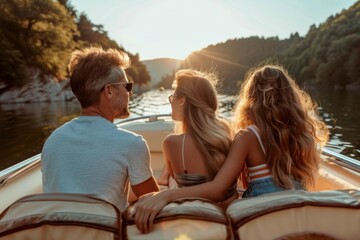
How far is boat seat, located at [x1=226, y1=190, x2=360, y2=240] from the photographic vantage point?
42.3 inches

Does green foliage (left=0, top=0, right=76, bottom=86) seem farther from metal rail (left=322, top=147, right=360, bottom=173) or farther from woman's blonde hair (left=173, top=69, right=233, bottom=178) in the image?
woman's blonde hair (left=173, top=69, right=233, bottom=178)

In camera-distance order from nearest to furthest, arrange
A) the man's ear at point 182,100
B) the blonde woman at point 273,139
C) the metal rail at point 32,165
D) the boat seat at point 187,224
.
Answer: the boat seat at point 187,224 < the blonde woman at point 273,139 < the man's ear at point 182,100 < the metal rail at point 32,165

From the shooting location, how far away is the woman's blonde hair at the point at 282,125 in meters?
1.74

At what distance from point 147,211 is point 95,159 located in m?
0.39

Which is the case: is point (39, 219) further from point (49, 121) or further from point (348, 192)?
point (49, 121)

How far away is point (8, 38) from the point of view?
27.1m

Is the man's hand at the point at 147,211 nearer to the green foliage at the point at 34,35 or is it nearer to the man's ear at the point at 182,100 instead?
the man's ear at the point at 182,100

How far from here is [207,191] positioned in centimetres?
152

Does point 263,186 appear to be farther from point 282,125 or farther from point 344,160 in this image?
point 344,160

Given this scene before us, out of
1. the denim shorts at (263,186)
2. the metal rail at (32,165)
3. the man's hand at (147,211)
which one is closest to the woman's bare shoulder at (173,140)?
the denim shorts at (263,186)

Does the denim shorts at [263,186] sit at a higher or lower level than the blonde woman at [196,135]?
lower

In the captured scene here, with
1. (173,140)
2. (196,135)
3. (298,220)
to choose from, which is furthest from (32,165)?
(298,220)

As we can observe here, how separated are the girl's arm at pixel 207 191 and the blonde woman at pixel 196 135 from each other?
0.12 m

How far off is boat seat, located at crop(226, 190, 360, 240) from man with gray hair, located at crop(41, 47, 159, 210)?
1.62 ft
